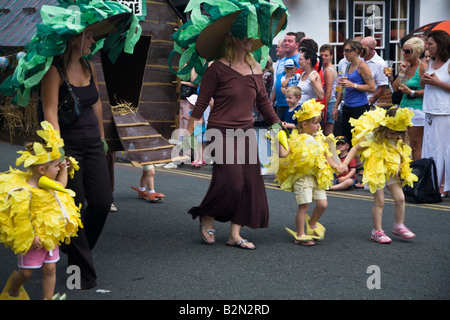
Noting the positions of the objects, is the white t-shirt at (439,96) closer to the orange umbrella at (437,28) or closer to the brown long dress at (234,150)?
the orange umbrella at (437,28)

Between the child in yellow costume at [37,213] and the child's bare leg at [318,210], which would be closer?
the child in yellow costume at [37,213]

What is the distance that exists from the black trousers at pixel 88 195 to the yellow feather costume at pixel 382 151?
2515 mm

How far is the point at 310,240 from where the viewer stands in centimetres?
611

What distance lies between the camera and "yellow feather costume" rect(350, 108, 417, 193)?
6059mm

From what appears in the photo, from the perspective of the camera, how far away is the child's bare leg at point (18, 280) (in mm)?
4109

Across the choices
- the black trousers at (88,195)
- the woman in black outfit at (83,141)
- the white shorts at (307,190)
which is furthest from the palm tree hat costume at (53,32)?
the white shorts at (307,190)

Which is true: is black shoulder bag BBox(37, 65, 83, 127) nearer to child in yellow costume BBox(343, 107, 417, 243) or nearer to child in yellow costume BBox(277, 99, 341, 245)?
child in yellow costume BBox(277, 99, 341, 245)

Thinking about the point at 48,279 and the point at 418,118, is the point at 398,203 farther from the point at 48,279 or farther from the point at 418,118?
the point at 418,118

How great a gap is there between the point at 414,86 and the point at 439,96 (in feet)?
2.38

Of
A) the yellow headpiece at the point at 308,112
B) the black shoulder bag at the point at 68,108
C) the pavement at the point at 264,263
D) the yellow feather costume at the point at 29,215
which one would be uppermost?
the black shoulder bag at the point at 68,108

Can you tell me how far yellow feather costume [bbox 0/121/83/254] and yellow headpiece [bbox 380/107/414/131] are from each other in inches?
123

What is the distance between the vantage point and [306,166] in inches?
241

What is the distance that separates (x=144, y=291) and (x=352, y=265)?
174cm

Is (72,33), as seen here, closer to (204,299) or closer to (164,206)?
(204,299)
